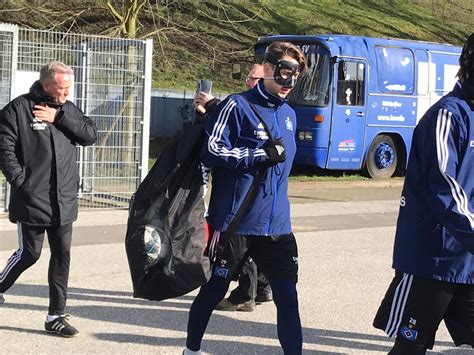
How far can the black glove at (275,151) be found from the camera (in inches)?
167

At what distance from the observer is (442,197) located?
A: 3.36 metres

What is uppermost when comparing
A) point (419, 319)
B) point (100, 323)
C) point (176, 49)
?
point (176, 49)

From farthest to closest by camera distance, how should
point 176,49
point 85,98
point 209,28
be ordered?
point 209,28, point 176,49, point 85,98

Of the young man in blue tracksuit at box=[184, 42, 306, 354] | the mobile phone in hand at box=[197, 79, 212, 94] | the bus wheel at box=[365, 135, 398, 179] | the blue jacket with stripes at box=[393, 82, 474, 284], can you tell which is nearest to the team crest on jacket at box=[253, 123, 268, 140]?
the young man in blue tracksuit at box=[184, 42, 306, 354]

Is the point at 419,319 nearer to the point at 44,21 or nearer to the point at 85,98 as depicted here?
the point at 85,98

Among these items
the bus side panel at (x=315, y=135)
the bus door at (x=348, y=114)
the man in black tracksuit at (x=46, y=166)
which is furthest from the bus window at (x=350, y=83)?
the man in black tracksuit at (x=46, y=166)

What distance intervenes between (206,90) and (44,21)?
1852 centimetres

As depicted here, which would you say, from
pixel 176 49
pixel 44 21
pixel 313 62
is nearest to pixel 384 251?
pixel 313 62

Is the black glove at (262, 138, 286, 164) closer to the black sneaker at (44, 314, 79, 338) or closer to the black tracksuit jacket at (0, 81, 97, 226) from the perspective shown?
the black tracksuit jacket at (0, 81, 97, 226)

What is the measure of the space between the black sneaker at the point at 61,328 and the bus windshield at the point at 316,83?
38.7 ft

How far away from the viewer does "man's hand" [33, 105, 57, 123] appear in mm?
5262

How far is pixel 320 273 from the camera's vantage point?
25.1 feet

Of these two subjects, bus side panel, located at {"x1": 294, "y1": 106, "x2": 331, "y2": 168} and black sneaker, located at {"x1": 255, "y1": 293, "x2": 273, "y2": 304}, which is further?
bus side panel, located at {"x1": 294, "y1": 106, "x2": 331, "y2": 168}

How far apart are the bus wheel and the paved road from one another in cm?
778
